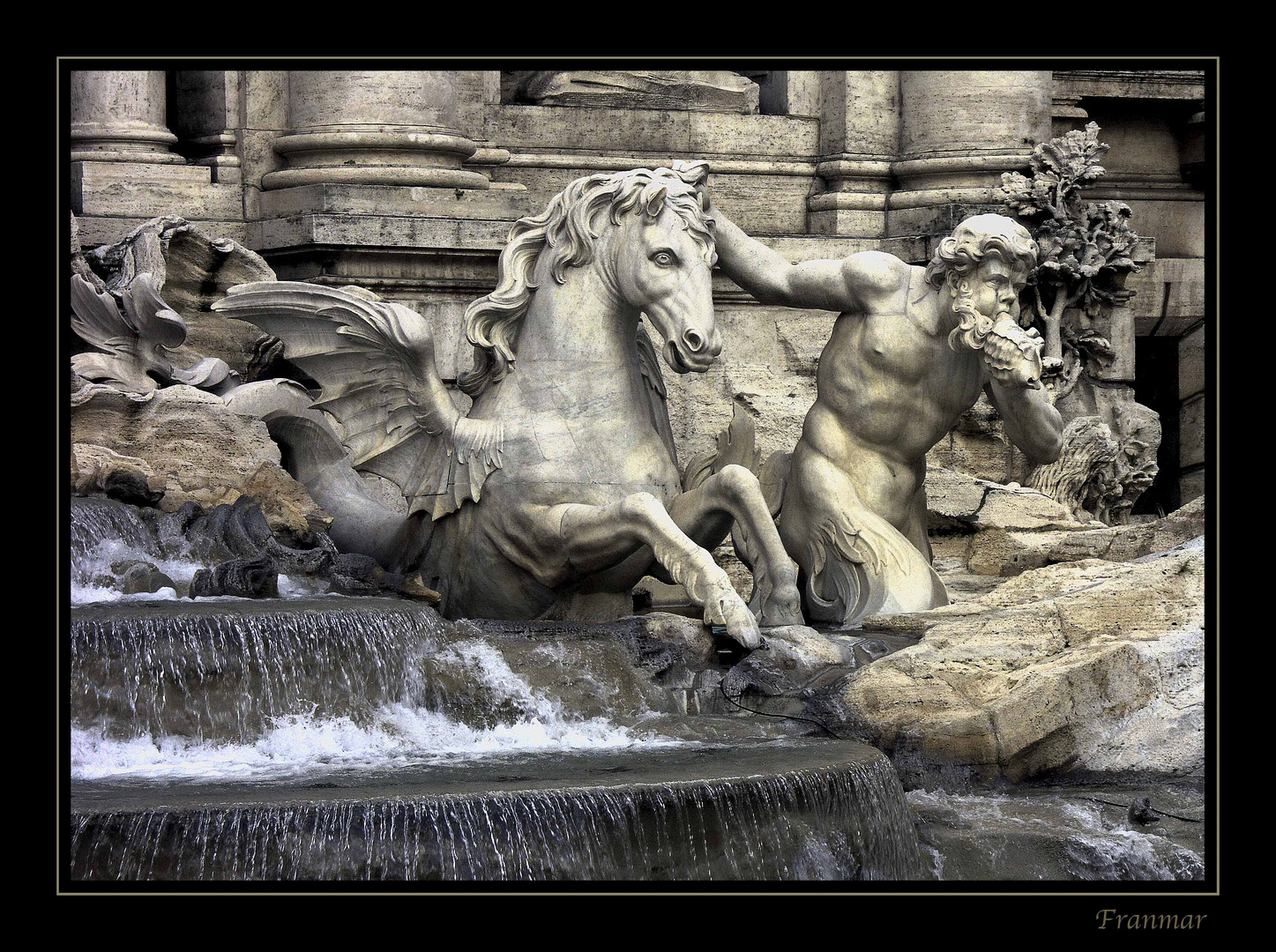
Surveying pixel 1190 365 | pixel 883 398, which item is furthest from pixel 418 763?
pixel 1190 365

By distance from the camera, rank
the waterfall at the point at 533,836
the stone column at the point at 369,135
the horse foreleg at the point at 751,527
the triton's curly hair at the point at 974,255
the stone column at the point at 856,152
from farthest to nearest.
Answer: the stone column at the point at 856,152
the stone column at the point at 369,135
the triton's curly hair at the point at 974,255
the horse foreleg at the point at 751,527
the waterfall at the point at 533,836

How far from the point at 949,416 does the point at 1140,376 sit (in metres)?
5.28

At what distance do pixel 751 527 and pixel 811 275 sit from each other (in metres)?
1.11

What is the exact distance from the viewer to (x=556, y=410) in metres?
8.73

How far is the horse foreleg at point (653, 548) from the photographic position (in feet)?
26.3

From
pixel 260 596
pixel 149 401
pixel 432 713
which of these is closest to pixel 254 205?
pixel 149 401

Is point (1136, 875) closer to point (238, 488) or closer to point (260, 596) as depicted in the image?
point (260, 596)

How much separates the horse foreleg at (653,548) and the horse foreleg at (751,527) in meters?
0.21

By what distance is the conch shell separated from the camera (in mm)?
8688

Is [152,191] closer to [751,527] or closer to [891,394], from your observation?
[891,394]

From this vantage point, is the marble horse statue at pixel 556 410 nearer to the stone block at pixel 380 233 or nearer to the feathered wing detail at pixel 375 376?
the feathered wing detail at pixel 375 376

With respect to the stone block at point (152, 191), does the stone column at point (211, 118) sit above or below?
above

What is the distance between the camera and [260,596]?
8.52 m

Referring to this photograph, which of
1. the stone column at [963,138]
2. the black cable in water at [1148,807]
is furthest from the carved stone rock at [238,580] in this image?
the stone column at [963,138]
